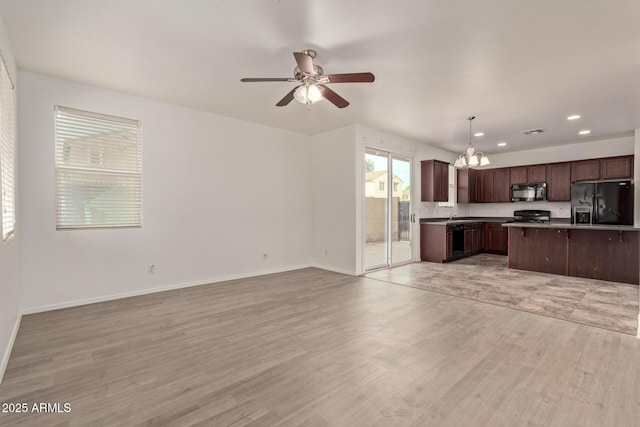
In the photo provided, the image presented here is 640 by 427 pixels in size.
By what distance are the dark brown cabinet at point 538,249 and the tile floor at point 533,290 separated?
0.19 metres

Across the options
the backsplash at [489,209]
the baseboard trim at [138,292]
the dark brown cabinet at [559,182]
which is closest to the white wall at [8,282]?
the baseboard trim at [138,292]

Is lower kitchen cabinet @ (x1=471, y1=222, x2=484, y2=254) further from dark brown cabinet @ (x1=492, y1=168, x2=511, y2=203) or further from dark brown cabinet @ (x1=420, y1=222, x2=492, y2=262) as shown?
dark brown cabinet @ (x1=492, y1=168, x2=511, y2=203)

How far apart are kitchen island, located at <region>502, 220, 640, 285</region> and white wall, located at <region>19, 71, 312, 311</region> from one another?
434cm

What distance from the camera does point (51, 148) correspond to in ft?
11.8

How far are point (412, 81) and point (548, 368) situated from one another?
10.4 ft

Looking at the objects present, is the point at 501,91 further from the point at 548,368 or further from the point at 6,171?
the point at 6,171

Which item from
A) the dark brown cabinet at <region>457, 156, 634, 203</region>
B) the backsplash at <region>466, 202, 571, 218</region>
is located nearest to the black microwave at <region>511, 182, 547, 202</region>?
the dark brown cabinet at <region>457, 156, 634, 203</region>

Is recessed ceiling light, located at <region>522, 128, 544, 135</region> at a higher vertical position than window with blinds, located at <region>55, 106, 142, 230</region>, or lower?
higher

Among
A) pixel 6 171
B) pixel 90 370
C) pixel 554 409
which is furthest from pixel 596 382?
pixel 6 171

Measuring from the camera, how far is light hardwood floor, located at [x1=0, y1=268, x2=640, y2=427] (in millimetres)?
1773

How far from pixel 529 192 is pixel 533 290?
4.06 meters

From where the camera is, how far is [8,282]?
2.66m

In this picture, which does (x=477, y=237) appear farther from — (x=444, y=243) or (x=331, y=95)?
(x=331, y=95)

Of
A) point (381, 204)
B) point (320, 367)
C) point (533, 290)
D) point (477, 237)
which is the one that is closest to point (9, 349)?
point (320, 367)
